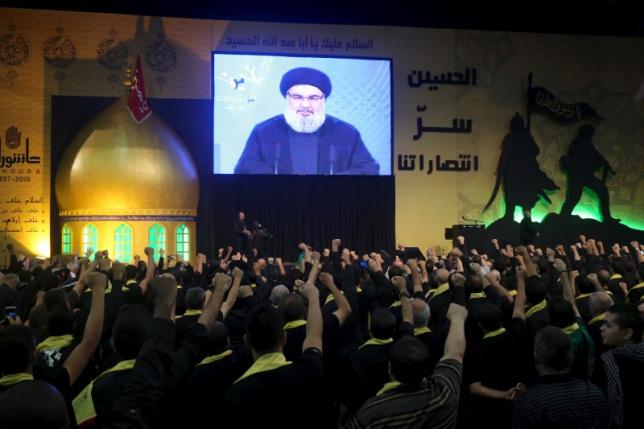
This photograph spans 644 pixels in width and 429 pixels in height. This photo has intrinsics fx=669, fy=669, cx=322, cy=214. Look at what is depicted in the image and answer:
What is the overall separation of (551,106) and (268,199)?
7.87 m

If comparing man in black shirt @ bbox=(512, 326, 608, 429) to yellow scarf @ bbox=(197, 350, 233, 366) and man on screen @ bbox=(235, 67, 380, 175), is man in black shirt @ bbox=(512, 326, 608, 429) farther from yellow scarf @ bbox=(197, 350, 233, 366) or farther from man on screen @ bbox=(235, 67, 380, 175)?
man on screen @ bbox=(235, 67, 380, 175)

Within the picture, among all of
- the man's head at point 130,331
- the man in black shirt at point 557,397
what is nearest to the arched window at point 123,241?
the man's head at point 130,331

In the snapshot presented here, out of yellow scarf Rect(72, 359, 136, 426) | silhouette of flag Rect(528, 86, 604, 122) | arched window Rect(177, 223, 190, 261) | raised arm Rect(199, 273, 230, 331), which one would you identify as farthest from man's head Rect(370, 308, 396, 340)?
silhouette of flag Rect(528, 86, 604, 122)

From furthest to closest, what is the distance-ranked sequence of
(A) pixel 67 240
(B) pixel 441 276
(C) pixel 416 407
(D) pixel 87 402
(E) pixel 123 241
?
(A) pixel 67 240, (E) pixel 123 241, (B) pixel 441 276, (D) pixel 87 402, (C) pixel 416 407

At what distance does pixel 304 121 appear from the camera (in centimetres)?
1562

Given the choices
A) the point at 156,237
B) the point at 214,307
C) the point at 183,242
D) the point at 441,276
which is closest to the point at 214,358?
Result: the point at 214,307

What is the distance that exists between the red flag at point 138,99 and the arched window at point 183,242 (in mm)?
2575

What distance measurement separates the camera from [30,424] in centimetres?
157

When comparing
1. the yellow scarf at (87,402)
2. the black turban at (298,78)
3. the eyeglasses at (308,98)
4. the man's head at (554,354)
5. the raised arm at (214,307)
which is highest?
the black turban at (298,78)

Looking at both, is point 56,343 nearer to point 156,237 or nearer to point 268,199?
point 156,237

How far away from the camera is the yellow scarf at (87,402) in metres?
2.53

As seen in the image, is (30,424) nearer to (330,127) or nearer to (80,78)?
(330,127)

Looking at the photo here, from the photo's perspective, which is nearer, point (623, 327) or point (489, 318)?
point (623, 327)

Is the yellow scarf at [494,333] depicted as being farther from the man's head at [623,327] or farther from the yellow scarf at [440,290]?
the yellow scarf at [440,290]
